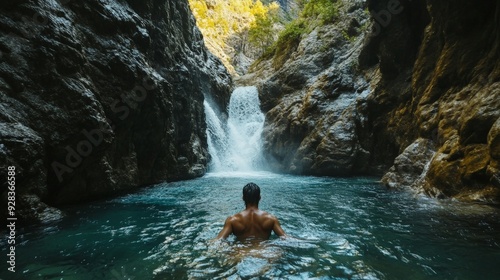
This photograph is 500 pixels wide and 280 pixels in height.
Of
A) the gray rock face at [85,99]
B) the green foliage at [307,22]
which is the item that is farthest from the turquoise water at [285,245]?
the green foliage at [307,22]

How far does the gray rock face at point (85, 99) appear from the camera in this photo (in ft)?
21.2

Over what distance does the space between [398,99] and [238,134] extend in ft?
44.7

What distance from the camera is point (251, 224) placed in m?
4.55

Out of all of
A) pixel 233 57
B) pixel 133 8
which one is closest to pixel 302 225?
pixel 133 8

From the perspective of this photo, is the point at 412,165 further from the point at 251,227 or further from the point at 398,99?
the point at 251,227

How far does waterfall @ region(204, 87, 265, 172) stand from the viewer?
22219 millimetres

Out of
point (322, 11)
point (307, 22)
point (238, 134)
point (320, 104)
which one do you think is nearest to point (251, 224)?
point (320, 104)

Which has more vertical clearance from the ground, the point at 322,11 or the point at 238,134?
the point at 322,11

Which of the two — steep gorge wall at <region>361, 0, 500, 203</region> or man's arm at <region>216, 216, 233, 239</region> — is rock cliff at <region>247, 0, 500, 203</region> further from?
man's arm at <region>216, 216, 233, 239</region>

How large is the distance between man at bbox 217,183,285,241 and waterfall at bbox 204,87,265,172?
16406 mm

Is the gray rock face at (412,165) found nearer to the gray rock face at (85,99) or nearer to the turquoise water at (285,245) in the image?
the turquoise water at (285,245)

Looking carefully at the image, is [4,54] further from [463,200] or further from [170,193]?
[463,200]

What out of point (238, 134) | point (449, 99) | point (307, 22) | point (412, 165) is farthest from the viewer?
point (307, 22)

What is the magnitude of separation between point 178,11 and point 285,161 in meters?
11.7
